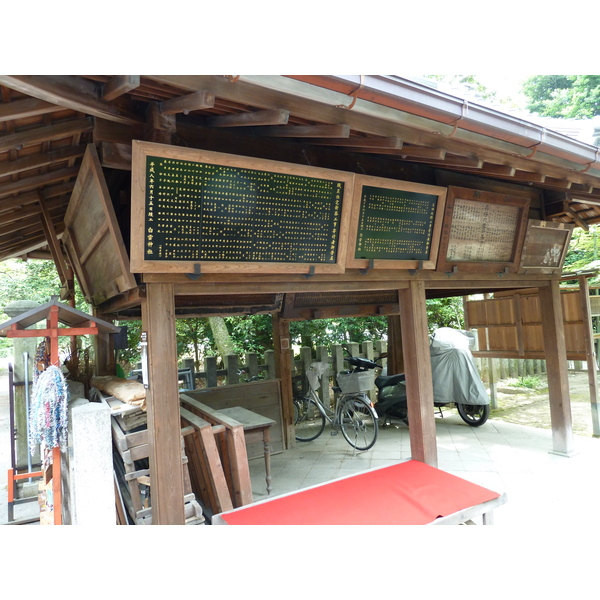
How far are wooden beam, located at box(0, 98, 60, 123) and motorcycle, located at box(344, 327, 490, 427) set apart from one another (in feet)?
23.1

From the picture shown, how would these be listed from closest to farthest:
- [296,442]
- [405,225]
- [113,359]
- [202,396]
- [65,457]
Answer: [65,457]
[405,225]
[113,359]
[202,396]
[296,442]

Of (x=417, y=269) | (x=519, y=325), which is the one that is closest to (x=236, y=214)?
(x=417, y=269)

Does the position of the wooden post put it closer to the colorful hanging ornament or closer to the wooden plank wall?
the wooden plank wall

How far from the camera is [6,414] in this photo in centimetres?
1043

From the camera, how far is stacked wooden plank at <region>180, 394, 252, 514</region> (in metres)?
4.29

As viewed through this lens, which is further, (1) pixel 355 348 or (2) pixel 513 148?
(1) pixel 355 348

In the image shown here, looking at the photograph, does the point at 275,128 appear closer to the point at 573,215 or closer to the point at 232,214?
the point at 232,214

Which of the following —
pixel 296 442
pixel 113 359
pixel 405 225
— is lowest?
pixel 296 442

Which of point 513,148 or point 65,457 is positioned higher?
point 513,148

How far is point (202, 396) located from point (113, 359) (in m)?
1.65

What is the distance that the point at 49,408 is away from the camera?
327 centimetres
